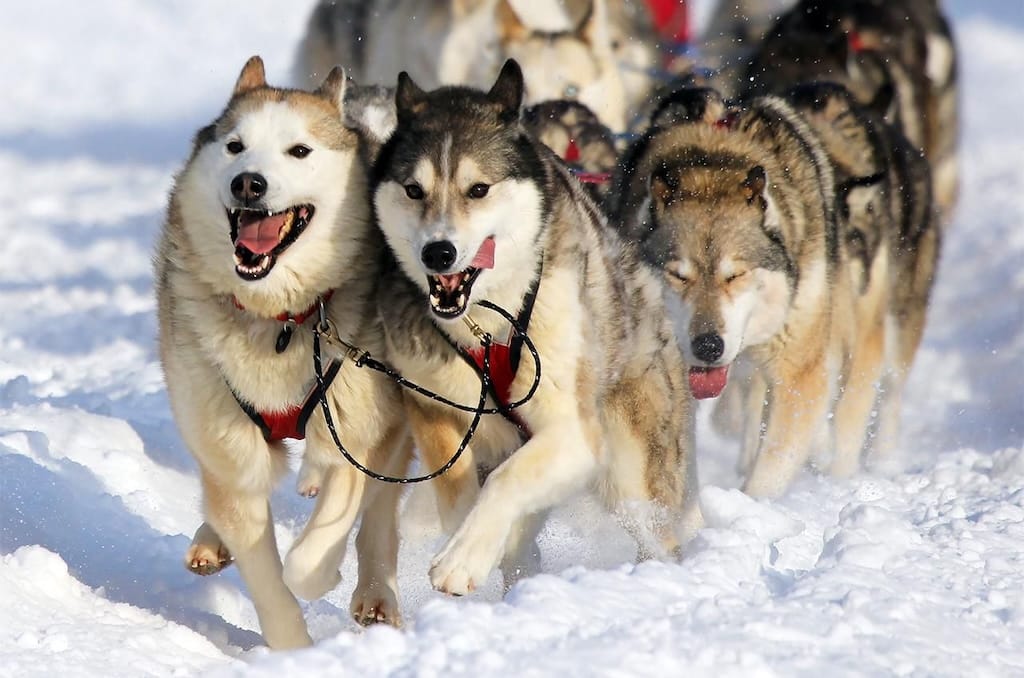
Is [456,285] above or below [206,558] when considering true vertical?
above

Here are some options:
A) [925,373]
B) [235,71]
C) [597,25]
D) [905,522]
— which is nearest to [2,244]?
→ [597,25]

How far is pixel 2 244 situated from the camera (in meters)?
8.84

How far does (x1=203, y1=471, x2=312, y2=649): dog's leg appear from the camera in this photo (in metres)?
3.65

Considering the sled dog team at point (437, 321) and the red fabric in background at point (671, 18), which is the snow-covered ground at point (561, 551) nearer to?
the sled dog team at point (437, 321)

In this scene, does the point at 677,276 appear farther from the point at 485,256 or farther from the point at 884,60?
the point at 884,60

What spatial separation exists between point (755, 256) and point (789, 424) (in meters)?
0.63

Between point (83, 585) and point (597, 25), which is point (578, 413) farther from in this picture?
point (597, 25)

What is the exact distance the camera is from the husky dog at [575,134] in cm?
577

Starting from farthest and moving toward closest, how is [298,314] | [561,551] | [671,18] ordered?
[671,18] < [561,551] < [298,314]

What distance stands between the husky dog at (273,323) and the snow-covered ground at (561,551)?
26 centimetres

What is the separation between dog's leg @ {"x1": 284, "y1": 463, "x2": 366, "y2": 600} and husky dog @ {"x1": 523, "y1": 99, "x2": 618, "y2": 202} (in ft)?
7.64

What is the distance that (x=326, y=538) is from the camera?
3588mm

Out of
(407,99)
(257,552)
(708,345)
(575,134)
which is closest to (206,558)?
(257,552)

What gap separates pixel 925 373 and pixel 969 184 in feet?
14.8
